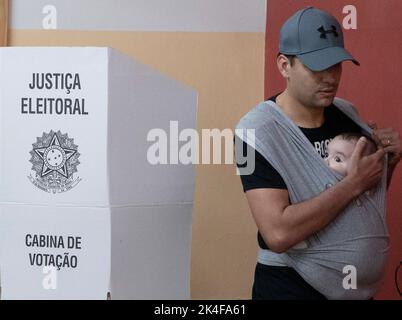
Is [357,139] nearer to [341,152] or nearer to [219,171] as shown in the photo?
[341,152]

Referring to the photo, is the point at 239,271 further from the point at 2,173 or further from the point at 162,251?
the point at 2,173

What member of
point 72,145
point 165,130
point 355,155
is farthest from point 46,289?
point 355,155

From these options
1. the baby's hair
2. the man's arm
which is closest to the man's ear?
the baby's hair

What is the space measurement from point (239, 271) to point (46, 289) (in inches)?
70.7

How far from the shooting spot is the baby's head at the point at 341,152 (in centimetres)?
257

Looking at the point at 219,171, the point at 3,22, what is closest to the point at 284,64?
the point at 219,171

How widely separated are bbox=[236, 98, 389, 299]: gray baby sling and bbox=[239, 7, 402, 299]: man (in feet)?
0.10

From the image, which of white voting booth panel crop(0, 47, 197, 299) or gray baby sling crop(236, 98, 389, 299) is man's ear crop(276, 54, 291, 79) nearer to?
gray baby sling crop(236, 98, 389, 299)

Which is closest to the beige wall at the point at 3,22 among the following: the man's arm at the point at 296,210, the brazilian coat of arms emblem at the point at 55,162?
the brazilian coat of arms emblem at the point at 55,162

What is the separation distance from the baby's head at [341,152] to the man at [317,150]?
3cm

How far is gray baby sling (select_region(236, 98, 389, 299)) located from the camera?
2.52 m

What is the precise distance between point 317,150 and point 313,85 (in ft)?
0.65

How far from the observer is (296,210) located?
2447 mm

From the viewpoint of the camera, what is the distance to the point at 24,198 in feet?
8.13
